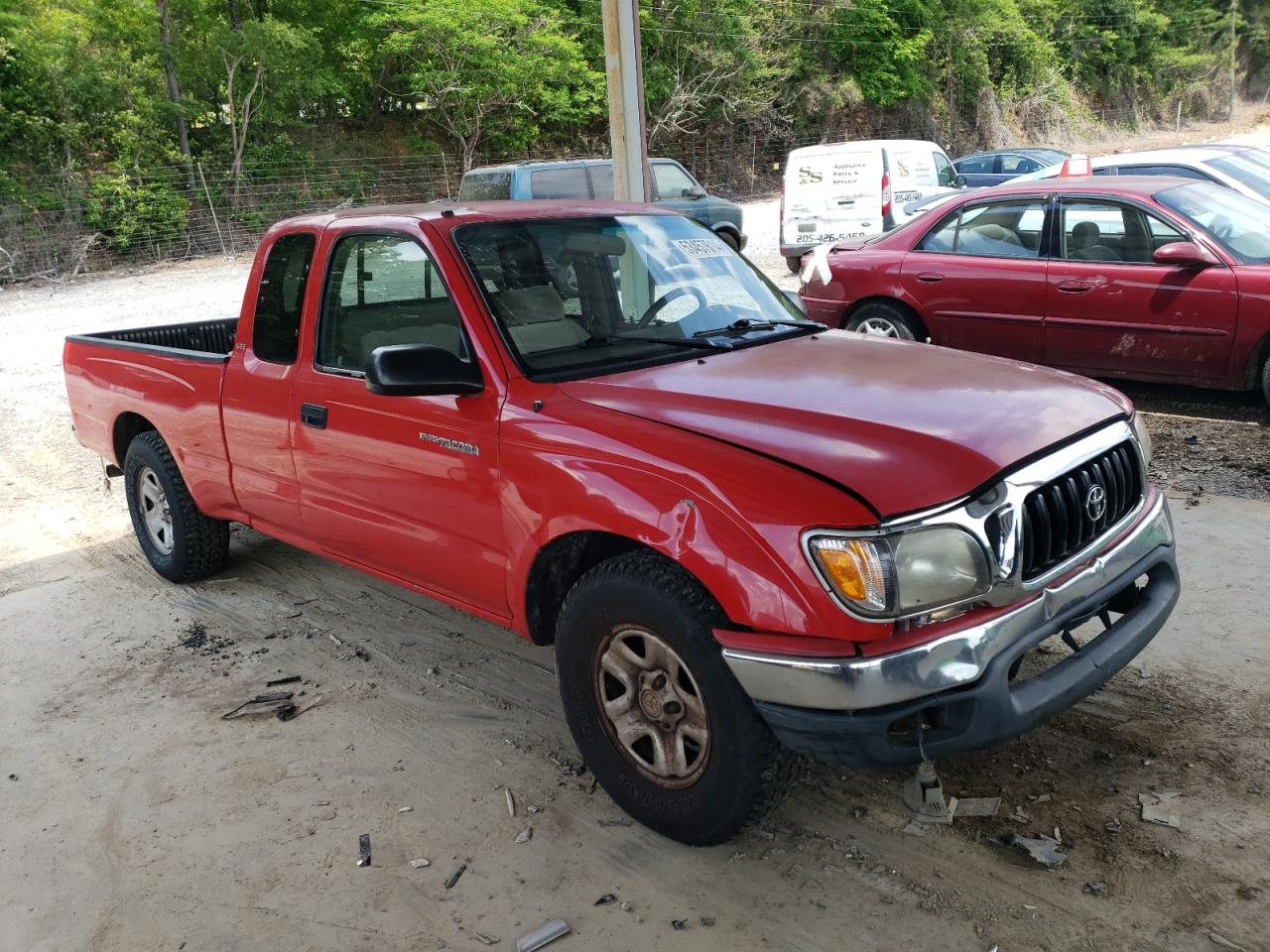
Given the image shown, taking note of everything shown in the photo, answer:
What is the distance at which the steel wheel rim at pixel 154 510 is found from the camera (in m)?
5.46

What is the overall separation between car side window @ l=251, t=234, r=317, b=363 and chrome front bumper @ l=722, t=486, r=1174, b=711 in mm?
2523

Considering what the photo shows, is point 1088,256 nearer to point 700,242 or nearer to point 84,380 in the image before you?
point 700,242

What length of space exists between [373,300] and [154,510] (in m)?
2.29

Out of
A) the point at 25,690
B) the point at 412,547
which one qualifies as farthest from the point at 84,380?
the point at 412,547

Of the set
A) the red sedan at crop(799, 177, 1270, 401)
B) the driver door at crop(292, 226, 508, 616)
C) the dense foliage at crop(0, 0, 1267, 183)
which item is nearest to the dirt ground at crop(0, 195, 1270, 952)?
the driver door at crop(292, 226, 508, 616)

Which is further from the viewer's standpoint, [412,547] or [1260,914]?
[412,547]

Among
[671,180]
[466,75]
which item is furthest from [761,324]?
[466,75]

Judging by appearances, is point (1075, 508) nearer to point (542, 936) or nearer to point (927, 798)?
point (927, 798)

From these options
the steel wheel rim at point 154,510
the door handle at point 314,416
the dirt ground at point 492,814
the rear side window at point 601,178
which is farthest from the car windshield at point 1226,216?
the rear side window at point 601,178

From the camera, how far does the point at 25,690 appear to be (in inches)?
173

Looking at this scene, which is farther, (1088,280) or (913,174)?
(913,174)

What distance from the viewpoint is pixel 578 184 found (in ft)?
51.8

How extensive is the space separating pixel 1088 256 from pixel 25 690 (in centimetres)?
689

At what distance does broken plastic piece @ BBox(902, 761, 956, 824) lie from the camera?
3.17m
